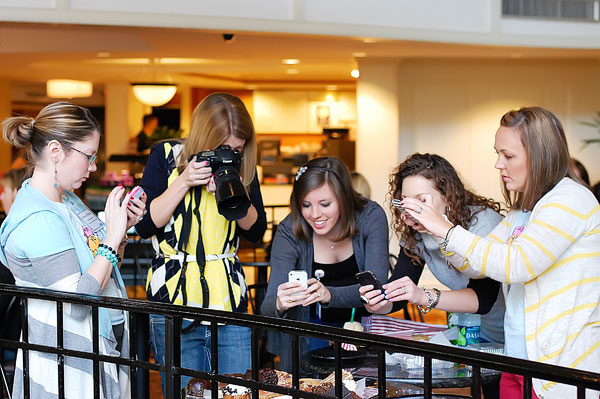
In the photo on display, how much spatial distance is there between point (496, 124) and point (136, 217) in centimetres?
688

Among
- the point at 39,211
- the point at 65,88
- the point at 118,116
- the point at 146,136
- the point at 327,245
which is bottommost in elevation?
the point at 327,245

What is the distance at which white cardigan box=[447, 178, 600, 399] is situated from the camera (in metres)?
1.97

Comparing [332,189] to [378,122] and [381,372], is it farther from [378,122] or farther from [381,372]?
[378,122]

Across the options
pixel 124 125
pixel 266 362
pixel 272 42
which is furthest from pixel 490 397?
pixel 124 125

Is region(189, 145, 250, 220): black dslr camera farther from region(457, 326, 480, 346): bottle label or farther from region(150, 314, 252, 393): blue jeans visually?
region(457, 326, 480, 346): bottle label

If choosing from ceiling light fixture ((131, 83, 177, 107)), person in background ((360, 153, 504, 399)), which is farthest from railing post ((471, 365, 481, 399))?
ceiling light fixture ((131, 83, 177, 107))

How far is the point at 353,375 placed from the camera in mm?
2266

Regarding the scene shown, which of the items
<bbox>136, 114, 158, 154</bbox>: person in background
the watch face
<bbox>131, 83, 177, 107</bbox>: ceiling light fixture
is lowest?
the watch face

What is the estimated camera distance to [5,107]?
41.0ft

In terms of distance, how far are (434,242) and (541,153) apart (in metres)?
0.69

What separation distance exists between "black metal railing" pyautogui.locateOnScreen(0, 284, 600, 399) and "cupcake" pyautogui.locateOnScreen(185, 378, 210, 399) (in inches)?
10.8

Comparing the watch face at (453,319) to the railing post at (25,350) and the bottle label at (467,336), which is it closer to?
the bottle label at (467,336)

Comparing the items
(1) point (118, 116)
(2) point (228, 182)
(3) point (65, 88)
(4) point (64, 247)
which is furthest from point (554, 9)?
(1) point (118, 116)

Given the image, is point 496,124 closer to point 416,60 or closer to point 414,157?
point 416,60
